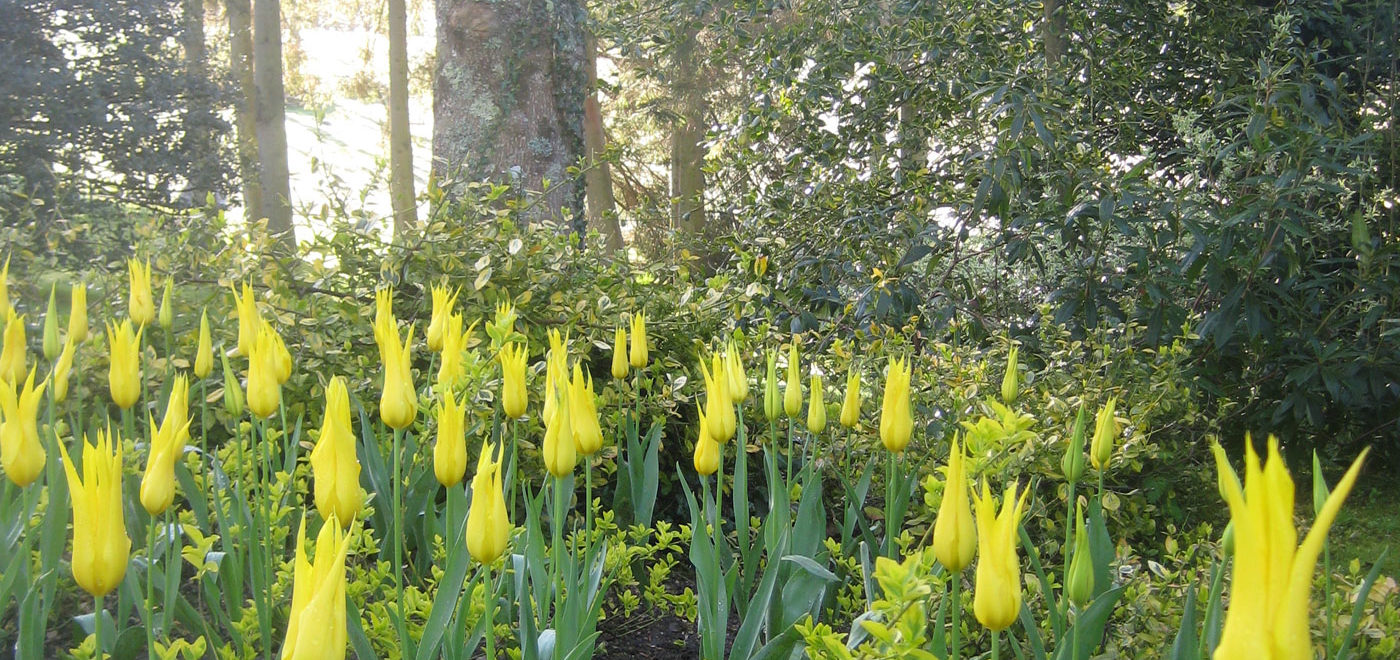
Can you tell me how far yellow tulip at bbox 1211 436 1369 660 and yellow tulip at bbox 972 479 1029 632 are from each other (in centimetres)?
35

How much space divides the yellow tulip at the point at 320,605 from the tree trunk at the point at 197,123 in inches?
292

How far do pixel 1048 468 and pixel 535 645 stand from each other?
1.27 metres

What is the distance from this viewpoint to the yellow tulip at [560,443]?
1.32 m

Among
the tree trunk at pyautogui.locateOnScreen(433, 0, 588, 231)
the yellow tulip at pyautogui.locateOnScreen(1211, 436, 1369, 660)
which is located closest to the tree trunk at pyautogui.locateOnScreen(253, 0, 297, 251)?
the tree trunk at pyautogui.locateOnScreen(433, 0, 588, 231)

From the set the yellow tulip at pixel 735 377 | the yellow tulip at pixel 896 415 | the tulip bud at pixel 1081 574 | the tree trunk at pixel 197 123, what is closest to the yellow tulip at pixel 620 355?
the yellow tulip at pixel 735 377

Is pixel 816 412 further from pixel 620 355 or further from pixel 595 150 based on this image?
pixel 595 150

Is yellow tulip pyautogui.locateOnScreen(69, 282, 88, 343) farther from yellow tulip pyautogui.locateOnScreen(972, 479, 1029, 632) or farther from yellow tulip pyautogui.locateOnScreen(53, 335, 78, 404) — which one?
yellow tulip pyautogui.locateOnScreen(972, 479, 1029, 632)

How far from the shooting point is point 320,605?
84 centimetres

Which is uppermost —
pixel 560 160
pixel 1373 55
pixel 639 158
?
pixel 1373 55

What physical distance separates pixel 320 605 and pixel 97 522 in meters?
0.34

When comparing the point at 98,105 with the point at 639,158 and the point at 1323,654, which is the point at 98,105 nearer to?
the point at 639,158

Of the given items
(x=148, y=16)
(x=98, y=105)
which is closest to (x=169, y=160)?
(x=98, y=105)

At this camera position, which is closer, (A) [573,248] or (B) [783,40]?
(A) [573,248]

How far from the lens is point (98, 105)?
6891 millimetres
